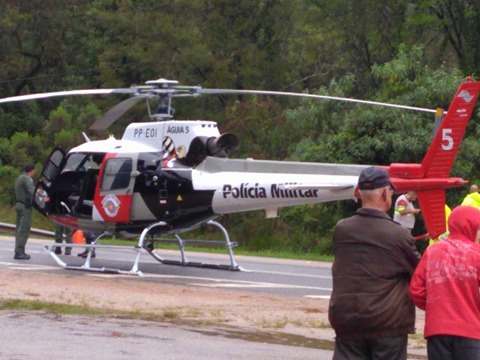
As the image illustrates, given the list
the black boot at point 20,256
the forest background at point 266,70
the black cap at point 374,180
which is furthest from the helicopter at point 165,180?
the forest background at point 266,70

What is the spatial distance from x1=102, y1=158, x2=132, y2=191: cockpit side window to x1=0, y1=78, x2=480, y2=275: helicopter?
0.02 metres

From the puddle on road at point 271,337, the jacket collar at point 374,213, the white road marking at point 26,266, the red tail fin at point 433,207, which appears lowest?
the white road marking at point 26,266

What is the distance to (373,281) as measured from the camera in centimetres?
680

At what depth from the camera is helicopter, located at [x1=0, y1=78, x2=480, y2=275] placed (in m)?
16.7

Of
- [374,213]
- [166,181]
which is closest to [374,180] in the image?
[374,213]

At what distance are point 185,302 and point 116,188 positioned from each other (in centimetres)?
497

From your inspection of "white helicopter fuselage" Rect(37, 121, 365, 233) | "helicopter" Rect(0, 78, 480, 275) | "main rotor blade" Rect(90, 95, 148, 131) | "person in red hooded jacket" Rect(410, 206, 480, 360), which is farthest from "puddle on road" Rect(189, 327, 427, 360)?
"main rotor blade" Rect(90, 95, 148, 131)

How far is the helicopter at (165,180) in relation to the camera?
16.7m

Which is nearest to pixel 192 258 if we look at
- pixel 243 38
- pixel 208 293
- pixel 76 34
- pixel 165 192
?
pixel 165 192

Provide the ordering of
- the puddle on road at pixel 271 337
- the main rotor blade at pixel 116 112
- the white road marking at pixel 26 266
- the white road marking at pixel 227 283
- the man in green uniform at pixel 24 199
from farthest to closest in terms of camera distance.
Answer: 1. the man in green uniform at pixel 24 199
2. the white road marking at pixel 26 266
3. the main rotor blade at pixel 116 112
4. the white road marking at pixel 227 283
5. the puddle on road at pixel 271 337

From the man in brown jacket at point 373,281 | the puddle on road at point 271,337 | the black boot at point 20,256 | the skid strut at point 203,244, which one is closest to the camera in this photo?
the man in brown jacket at point 373,281

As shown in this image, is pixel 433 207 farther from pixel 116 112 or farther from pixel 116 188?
pixel 116 188

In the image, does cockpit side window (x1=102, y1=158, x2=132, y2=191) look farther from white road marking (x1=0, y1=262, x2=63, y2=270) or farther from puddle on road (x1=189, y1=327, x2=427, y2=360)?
puddle on road (x1=189, y1=327, x2=427, y2=360)

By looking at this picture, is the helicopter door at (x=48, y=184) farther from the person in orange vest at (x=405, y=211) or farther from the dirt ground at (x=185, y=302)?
the person in orange vest at (x=405, y=211)
